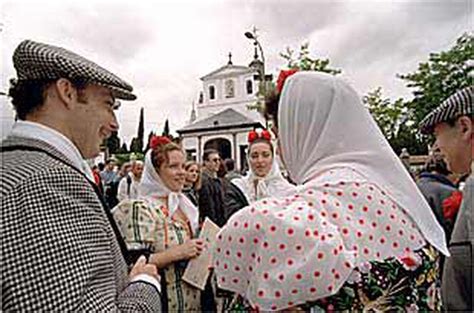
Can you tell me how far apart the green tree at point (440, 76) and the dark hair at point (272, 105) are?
91.3 feet

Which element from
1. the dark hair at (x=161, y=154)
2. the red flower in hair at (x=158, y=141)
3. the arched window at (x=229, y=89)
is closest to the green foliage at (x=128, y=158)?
the red flower in hair at (x=158, y=141)

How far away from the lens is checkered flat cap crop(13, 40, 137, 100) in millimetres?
1417

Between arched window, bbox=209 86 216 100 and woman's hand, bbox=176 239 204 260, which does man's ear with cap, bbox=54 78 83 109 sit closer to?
woman's hand, bbox=176 239 204 260

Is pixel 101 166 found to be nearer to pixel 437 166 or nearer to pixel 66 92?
pixel 437 166

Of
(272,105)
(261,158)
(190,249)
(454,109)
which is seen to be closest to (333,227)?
(272,105)

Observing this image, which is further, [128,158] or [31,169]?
[128,158]

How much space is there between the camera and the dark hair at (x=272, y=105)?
5.72 feet

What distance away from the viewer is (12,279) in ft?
3.54

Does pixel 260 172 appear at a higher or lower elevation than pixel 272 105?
higher

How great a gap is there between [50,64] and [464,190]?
158 cm

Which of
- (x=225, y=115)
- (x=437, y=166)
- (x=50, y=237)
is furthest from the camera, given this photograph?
(x=225, y=115)

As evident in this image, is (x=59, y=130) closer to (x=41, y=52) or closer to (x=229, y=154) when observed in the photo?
(x=41, y=52)

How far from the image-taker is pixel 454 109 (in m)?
1.97

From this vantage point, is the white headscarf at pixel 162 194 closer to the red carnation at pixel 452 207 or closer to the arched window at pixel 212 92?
the red carnation at pixel 452 207
